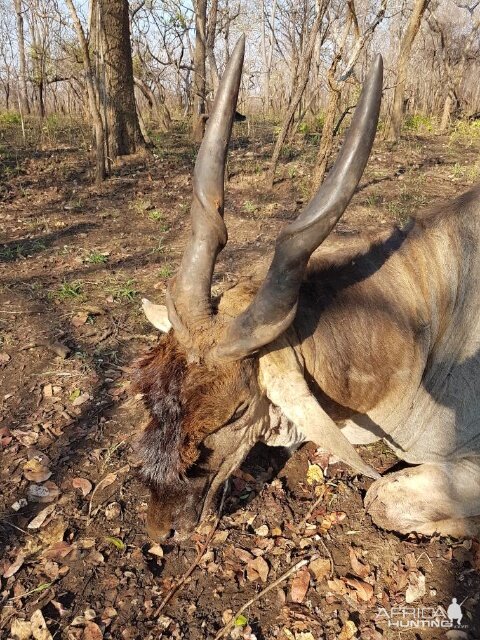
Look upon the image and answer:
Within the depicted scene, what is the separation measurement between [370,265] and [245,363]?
121 cm

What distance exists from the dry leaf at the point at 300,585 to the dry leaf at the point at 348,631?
11.2 inches

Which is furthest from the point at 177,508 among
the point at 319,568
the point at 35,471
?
the point at 35,471

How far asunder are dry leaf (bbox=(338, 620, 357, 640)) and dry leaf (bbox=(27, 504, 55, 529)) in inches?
80.3

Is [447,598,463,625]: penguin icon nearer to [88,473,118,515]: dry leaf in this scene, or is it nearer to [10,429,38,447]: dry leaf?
[88,473,118,515]: dry leaf

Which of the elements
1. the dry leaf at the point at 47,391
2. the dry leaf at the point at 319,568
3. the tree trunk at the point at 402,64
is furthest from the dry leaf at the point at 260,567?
the tree trunk at the point at 402,64

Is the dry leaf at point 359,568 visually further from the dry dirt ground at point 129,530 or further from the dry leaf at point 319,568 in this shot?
the dry leaf at point 319,568

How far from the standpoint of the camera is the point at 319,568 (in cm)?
337

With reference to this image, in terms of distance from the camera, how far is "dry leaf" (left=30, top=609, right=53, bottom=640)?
2934 millimetres

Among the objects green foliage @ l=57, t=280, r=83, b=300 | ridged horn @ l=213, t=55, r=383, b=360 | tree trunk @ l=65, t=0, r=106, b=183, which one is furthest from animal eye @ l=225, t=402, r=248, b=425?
tree trunk @ l=65, t=0, r=106, b=183

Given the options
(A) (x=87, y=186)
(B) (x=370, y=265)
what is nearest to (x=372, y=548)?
(B) (x=370, y=265)

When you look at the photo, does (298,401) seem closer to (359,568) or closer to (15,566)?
(359,568)

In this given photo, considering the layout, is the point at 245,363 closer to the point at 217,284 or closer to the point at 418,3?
the point at 217,284

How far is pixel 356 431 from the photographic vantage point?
12.3ft

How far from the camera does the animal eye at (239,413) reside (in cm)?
298
